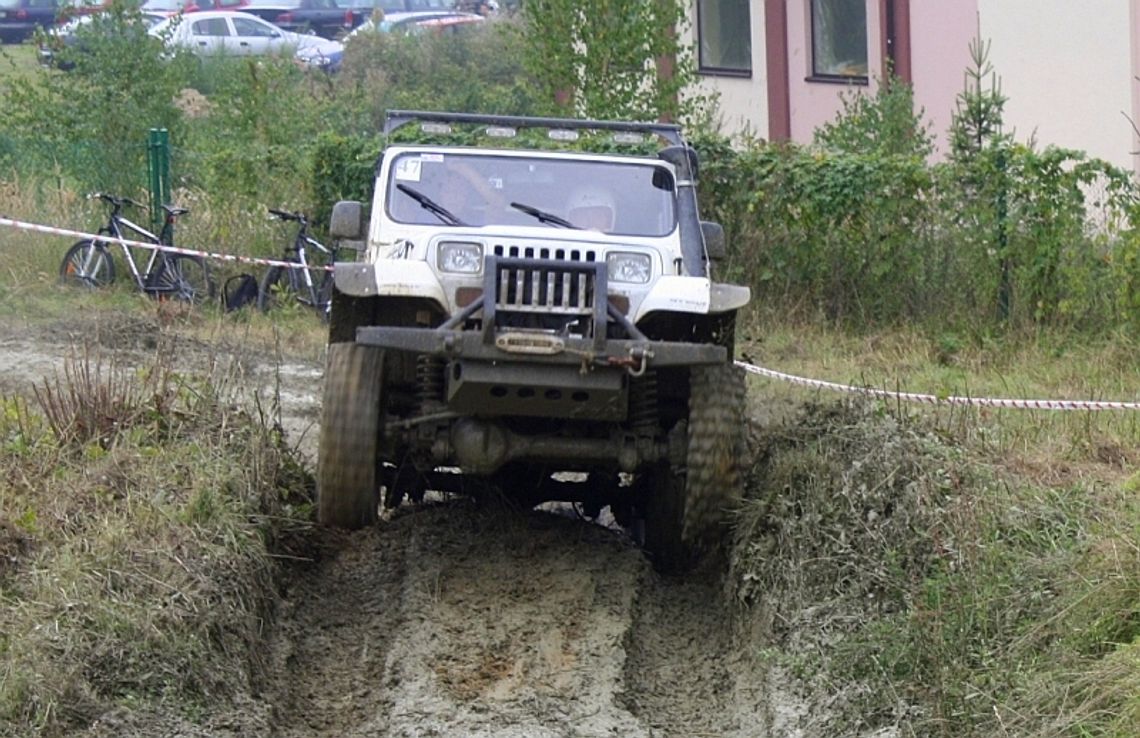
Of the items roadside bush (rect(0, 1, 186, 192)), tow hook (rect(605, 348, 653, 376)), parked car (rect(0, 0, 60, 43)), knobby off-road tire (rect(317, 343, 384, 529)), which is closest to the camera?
tow hook (rect(605, 348, 653, 376))

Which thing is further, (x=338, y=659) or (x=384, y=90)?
(x=384, y=90)

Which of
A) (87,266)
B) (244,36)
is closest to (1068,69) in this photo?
(87,266)

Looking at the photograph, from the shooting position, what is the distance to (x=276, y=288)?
14922mm

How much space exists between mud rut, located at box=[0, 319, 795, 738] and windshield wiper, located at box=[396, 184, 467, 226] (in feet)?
4.82

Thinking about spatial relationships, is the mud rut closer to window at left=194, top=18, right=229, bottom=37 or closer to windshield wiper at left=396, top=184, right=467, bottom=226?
windshield wiper at left=396, top=184, right=467, bottom=226

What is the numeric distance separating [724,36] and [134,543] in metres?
18.6

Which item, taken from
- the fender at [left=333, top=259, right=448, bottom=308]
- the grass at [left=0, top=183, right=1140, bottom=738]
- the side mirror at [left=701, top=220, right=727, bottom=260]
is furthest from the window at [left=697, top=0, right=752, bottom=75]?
the fender at [left=333, top=259, right=448, bottom=308]

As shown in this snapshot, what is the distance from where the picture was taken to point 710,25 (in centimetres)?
2417

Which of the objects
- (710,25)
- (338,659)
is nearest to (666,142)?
(338,659)

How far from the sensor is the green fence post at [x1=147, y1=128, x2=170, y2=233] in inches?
628

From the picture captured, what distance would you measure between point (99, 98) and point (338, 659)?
10.8m

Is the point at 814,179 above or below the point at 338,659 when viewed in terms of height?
above

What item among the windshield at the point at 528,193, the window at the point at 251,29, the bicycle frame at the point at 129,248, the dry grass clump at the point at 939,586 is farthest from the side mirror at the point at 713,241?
the window at the point at 251,29

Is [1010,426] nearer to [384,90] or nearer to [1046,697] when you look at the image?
[1046,697]
